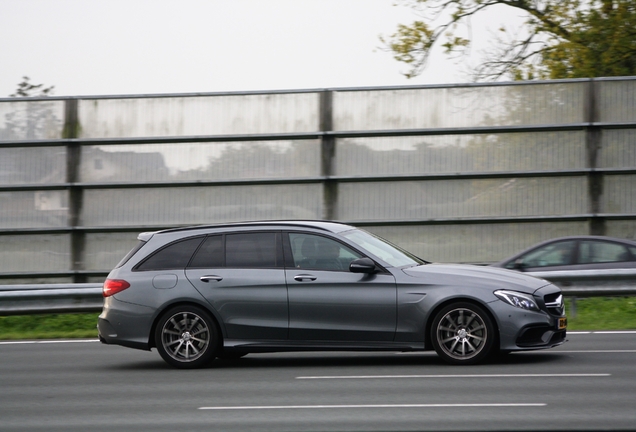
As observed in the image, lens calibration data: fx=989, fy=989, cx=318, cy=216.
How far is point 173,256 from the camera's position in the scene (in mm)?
11266

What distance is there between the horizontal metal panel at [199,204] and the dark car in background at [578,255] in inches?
181

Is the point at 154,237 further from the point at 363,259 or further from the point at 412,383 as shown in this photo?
the point at 412,383

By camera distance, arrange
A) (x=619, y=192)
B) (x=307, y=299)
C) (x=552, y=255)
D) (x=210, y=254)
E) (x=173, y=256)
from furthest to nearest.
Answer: (x=619, y=192)
(x=552, y=255)
(x=173, y=256)
(x=210, y=254)
(x=307, y=299)

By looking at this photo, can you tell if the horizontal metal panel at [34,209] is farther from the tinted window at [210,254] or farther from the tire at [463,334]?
the tire at [463,334]

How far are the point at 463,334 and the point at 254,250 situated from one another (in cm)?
252

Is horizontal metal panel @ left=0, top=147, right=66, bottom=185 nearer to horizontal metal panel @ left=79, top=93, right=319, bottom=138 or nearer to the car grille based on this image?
horizontal metal panel @ left=79, top=93, right=319, bottom=138

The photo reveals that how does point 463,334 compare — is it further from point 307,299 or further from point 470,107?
point 470,107

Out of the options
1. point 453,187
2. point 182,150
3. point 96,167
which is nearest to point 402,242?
Result: point 453,187

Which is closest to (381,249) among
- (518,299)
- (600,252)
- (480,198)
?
(518,299)

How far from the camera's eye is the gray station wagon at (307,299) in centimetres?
1008

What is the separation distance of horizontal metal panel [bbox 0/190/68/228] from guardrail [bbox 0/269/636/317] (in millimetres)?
3066

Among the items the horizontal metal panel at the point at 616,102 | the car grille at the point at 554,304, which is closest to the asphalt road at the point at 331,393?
the car grille at the point at 554,304

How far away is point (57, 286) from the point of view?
16.9 m

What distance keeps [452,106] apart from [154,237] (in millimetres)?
9250
